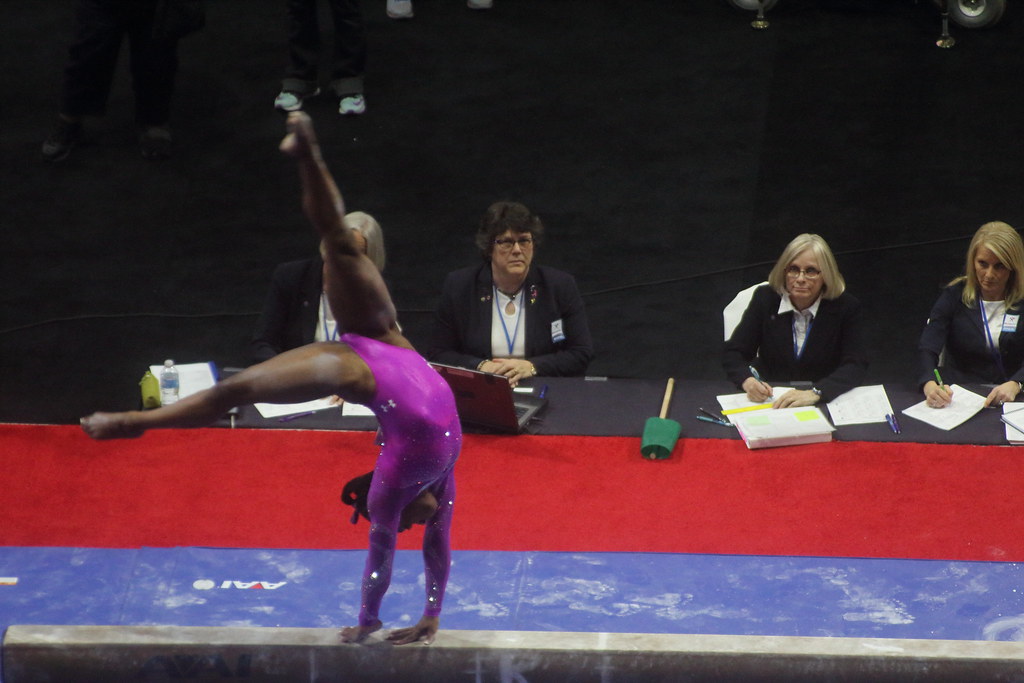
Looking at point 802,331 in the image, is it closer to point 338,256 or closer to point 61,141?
point 338,256

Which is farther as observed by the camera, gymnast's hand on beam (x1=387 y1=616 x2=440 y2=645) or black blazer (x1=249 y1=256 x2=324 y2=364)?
black blazer (x1=249 y1=256 x2=324 y2=364)

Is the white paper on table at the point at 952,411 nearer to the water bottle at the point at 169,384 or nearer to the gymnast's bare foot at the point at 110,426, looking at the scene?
the water bottle at the point at 169,384

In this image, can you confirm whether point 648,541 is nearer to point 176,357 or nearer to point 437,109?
point 176,357

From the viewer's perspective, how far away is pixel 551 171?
25.2ft

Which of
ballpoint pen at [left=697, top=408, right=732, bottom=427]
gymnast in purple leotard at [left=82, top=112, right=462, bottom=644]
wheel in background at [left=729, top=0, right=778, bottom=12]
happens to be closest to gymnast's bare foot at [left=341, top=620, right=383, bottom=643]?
gymnast in purple leotard at [left=82, top=112, right=462, bottom=644]

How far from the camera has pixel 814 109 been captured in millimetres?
8070

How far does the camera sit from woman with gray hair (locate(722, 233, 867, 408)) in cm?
544

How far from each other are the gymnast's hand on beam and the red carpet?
987 mm

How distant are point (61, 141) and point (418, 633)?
5270 mm

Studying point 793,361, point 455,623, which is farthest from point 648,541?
point 793,361

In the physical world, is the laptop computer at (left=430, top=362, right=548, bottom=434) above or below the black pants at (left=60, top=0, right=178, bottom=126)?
below

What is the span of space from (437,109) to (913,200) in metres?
2.90

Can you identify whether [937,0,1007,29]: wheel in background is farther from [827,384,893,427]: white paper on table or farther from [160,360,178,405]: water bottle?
[160,360,178,405]: water bottle

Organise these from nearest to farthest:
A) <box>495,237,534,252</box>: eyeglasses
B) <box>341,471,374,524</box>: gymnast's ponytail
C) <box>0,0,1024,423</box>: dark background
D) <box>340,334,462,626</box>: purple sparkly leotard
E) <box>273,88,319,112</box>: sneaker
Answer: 1. <box>340,334,462,626</box>: purple sparkly leotard
2. <box>341,471,374,524</box>: gymnast's ponytail
3. <box>495,237,534,252</box>: eyeglasses
4. <box>0,0,1024,423</box>: dark background
5. <box>273,88,319,112</box>: sneaker
